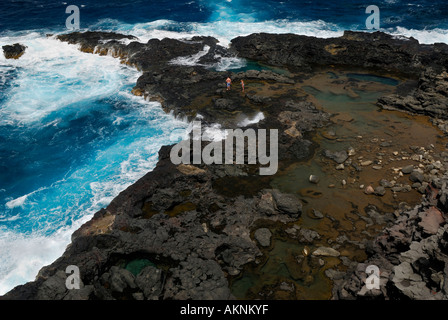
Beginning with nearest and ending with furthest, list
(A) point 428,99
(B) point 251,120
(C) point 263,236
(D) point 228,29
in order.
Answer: (C) point 263,236, (B) point 251,120, (A) point 428,99, (D) point 228,29

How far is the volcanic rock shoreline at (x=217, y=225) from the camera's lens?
1264cm

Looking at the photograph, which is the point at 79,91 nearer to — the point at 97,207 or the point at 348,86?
the point at 97,207

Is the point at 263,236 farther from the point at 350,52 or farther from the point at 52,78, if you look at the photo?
the point at 52,78

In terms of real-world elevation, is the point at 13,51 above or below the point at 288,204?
above

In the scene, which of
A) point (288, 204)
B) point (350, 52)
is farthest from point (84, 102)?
point (350, 52)

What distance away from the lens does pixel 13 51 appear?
39125 millimetres

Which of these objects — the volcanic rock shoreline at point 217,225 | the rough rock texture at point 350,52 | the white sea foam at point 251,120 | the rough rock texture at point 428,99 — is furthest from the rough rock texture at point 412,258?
the rough rock texture at point 350,52

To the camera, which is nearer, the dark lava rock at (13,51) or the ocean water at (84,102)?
the ocean water at (84,102)

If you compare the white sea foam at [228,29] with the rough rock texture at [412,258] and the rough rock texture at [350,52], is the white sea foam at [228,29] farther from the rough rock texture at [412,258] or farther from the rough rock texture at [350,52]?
the rough rock texture at [412,258]

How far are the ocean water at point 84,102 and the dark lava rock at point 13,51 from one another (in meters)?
0.96

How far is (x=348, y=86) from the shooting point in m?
29.9

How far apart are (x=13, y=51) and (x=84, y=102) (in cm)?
1787

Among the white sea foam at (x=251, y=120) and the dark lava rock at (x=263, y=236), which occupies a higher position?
the white sea foam at (x=251, y=120)

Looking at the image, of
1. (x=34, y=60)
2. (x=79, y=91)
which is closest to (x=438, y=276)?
(x=79, y=91)
